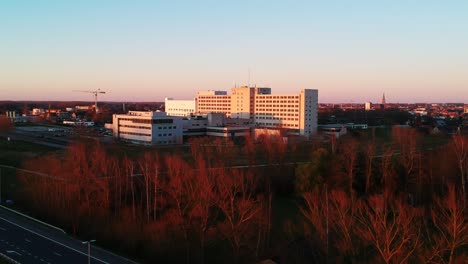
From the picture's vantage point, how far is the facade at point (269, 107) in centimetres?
5072

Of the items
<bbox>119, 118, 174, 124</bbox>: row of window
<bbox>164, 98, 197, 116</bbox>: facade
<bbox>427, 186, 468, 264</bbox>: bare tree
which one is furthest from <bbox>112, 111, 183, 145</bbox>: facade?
<bbox>427, 186, 468, 264</bbox>: bare tree

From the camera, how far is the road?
1294 centimetres

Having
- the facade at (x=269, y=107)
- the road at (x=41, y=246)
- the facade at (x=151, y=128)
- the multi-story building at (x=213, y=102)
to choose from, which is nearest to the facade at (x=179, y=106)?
the multi-story building at (x=213, y=102)

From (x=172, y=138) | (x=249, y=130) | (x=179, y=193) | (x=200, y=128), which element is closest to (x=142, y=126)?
(x=172, y=138)

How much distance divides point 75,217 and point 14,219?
2.60 metres

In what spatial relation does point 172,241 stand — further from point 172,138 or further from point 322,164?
point 172,138

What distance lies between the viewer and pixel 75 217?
16531 millimetres

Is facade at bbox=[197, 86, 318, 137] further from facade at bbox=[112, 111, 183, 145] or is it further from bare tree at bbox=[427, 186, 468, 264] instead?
bare tree at bbox=[427, 186, 468, 264]

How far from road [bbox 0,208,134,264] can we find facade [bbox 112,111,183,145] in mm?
23932

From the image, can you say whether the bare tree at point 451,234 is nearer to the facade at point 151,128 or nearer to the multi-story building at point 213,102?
the facade at point 151,128

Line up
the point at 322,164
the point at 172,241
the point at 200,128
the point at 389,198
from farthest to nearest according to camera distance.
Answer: the point at 200,128 → the point at 322,164 → the point at 389,198 → the point at 172,241

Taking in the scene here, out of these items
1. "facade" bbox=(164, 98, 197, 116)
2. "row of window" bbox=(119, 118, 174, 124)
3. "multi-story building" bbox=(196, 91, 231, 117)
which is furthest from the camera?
"facade" bbox=(164, 98, 197, 116)

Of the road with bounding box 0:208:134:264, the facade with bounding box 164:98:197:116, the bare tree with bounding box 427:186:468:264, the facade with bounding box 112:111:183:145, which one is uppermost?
the facade with bounding box 164:98:197:116

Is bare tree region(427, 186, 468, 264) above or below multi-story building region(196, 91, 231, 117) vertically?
below
